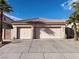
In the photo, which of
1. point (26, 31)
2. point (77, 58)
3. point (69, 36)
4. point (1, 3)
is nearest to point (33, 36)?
point (26, 31)

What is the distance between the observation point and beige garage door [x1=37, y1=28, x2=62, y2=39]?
37188 millimetres

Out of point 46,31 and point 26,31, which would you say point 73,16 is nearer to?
point 46,31

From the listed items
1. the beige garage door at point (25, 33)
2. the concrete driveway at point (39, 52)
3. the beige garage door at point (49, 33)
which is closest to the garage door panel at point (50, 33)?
the beige garage door at point (49, 33)

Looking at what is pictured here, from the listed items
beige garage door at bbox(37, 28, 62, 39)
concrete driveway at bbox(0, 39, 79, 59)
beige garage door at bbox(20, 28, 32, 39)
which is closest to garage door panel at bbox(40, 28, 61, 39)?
beige garage door at bbox(37, 28, 62, 39)

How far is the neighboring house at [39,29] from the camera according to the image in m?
37.1

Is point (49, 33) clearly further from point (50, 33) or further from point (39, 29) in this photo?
point (39, 29)

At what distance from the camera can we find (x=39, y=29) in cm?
3734

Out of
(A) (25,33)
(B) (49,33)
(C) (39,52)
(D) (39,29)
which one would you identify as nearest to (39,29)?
(D) (39,29)

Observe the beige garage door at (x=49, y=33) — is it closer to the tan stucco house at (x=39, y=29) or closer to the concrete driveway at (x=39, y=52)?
the tan stucco house at (x=39, y=29)

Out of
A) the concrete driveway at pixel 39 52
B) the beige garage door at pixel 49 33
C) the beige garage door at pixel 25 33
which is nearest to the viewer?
the concrete driveway at pixel 39 52

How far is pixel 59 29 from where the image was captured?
37.4 m

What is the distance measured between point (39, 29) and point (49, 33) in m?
2.12

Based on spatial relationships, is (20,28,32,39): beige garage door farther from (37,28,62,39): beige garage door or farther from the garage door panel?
the garage door panel

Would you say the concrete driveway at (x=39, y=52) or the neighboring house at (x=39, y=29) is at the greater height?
the neighboring house at (x=39, y=29)
